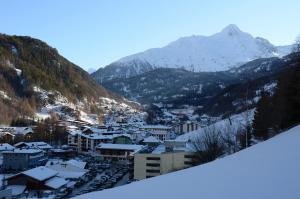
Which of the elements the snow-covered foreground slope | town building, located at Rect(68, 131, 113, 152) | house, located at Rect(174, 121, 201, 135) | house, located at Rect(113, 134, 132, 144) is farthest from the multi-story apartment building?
the snow-covered foreground slope

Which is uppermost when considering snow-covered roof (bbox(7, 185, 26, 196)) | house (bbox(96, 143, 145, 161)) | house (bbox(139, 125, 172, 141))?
house (bbox(139, 125, 172, 141))

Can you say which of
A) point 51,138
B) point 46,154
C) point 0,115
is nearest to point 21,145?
point 46,154

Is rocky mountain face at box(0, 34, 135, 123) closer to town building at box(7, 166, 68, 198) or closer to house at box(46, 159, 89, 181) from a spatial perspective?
house at box(46, 159, 89, 181)

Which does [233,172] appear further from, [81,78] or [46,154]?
[81,78]

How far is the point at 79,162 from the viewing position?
136 feet

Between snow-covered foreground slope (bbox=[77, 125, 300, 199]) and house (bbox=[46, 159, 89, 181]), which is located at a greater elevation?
snow-covered foreground slope (bbox=[77, 125, 300, 199])

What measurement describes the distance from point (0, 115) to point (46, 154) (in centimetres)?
3694

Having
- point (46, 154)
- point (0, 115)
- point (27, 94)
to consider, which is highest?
point (27, 94)

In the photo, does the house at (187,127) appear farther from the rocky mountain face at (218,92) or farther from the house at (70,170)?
the house at (70,170)

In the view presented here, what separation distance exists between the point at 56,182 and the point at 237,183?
27.7 m

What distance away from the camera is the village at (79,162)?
99.7 ft

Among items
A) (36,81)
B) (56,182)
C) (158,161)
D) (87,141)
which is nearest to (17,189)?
(56,182)

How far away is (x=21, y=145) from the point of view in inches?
2095

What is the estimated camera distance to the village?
30.4m
